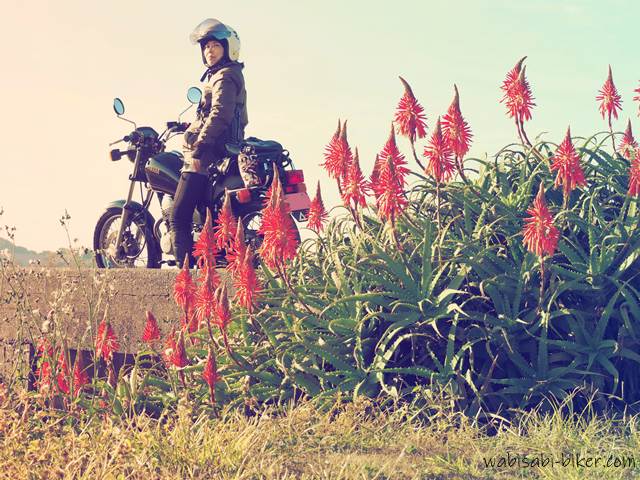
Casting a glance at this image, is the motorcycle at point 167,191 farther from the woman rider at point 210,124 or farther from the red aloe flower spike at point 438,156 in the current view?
the red aloe flower spike at point 438,156

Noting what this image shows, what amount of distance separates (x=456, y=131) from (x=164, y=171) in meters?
4.78

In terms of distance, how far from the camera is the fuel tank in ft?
31.1

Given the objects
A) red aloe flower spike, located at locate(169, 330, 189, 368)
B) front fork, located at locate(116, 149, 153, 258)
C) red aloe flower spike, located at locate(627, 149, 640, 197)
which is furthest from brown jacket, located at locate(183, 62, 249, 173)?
red aloe flower spike, located at locate(627, 149, 640, 197)

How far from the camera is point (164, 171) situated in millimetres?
9500

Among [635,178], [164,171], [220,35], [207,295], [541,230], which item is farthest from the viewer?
[164,171]

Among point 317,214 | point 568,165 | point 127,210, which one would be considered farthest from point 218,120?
point 568,165

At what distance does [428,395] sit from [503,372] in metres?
0.73

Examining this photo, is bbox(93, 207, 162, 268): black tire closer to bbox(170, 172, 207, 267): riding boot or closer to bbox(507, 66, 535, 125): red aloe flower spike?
bbox(170, 172, 207, 267): riding boot

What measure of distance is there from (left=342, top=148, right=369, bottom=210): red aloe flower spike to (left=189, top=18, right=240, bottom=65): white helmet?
4111 millimetres

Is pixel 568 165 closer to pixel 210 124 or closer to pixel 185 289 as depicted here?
pixel 185 289

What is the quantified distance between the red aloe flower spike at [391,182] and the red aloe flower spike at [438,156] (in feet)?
0.73

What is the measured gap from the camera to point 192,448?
4.37m

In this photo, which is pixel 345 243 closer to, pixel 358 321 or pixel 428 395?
pixel 358 321

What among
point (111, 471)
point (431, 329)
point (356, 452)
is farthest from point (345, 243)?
point (111, 471)
